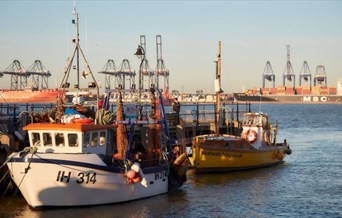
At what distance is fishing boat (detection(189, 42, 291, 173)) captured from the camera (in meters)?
36.2

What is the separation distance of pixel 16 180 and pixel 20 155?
1.32 m

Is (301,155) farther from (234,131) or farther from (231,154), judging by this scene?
(231,154)

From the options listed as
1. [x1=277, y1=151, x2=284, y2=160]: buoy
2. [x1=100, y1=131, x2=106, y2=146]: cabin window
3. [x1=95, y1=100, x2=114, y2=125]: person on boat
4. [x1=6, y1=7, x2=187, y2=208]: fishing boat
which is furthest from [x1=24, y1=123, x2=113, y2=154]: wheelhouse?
[x1=277, y1=151, x2=284, y2=160]: buoy

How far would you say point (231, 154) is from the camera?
37.4 m

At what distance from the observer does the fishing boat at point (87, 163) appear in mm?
23391

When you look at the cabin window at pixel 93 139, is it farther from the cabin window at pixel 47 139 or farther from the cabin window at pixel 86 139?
the cabin window at pixel 47 139

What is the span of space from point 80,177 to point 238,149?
1612 centimetres

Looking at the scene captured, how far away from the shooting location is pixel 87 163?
23891 mm

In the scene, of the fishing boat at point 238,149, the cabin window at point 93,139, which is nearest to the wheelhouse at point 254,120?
the fishing boat at point 238,149

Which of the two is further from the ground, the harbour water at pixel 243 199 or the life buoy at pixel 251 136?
the life buoy at pixel 251 136

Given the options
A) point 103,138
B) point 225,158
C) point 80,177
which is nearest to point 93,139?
point 103,138

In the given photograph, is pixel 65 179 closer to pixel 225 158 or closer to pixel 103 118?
pixel 103 118

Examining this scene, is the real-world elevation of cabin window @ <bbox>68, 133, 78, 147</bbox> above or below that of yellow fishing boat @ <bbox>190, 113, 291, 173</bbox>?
above

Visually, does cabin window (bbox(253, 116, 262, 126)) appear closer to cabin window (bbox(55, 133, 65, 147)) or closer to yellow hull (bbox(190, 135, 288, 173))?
yellow hull (bbox(190, 135, 288, 173))
